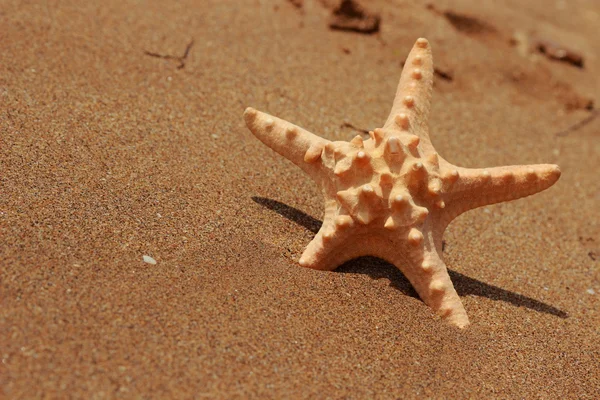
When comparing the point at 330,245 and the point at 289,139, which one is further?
the point at 289,139

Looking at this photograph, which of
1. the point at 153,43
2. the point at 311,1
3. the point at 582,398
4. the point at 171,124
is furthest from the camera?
the point at 311,1

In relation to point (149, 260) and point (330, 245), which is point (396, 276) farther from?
point (149, 260)

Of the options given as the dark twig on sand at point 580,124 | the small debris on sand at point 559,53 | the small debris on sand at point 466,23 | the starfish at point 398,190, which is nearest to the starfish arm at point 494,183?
the starfish at point 398,190

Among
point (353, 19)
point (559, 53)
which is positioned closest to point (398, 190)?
point (353, 19)

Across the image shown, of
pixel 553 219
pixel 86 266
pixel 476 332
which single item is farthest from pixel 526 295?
pixel 86 266

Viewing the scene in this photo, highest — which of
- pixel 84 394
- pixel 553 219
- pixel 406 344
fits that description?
pixel 84 394

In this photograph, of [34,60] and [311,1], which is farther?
Result: [311,1]

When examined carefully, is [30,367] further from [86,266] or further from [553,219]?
[553,219]
